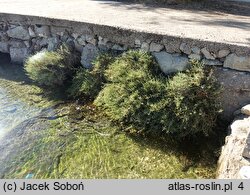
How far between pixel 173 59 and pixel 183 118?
36.9 inches

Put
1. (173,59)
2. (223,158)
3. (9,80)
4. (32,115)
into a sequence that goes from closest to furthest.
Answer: (223,158)
(173,59)
(32,115)
(9,80)

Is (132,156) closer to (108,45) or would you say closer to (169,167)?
(169,167)

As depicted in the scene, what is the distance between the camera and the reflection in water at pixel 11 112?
4.79 meters

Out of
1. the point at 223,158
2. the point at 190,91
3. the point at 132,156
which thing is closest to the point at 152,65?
the point at 190,91

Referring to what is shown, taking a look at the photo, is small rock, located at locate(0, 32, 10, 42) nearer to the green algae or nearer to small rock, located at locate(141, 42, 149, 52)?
the green algae

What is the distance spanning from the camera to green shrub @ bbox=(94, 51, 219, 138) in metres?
4.27

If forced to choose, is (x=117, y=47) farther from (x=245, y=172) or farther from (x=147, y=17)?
(x=245, y=172)

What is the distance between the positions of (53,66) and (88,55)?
62 centimetres

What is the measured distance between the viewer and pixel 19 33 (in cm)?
646

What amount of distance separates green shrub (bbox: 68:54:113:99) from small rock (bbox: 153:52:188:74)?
0.83 meters

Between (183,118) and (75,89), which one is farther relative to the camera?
(75,89)

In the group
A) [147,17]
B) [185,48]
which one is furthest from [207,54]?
[147,17]

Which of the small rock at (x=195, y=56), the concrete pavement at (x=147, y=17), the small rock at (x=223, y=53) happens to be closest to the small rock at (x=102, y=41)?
the concrete pavement at (x=147, y=17)

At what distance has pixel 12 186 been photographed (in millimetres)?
3275
